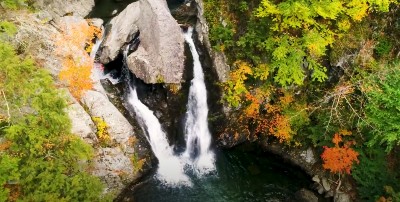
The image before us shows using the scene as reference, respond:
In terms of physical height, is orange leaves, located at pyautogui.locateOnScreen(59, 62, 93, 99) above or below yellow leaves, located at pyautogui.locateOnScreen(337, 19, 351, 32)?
below

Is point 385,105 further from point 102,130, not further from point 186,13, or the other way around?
point 186,13

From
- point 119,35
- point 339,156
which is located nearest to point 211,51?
point 119,35

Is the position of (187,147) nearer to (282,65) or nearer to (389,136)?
(282,65)

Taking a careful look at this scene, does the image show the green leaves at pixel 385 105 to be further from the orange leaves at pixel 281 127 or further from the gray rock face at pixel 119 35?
the gray rock face at pixel 119 35

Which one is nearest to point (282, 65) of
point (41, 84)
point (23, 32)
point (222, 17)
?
point (222, 17)

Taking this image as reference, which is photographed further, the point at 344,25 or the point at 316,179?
the point at 316,179

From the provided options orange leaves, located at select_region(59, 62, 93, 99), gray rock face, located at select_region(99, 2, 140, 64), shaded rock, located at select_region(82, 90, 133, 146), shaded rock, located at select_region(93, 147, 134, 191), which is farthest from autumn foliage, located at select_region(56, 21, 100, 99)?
shaded rock, located at select_region(93, 147, 134, 191)

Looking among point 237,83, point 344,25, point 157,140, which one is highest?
point 344,25

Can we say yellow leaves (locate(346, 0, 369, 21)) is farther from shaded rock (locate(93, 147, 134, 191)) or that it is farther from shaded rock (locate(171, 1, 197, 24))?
shaded rock (locate(93, 147, 134, 191))
